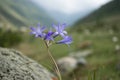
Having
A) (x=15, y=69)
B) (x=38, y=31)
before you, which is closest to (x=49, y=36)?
(x=38, y=31)

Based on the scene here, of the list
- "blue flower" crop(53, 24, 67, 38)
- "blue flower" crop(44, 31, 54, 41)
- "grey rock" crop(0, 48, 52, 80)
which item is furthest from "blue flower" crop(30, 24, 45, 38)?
"grey rock" crop(0, 48, 52, 80)

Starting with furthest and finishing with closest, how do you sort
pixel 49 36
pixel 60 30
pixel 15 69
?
pixel 15 69 → pixel 60 30 → pixel 49 36

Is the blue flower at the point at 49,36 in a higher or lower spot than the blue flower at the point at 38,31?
lower

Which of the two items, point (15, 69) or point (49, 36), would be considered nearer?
point (49, 36)

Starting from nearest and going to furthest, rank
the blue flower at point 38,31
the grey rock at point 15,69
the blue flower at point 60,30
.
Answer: the blue flower at point 38,31
the blue flower at point 60,30
the grey rock at point 15,69

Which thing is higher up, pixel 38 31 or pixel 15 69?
pixel 38 31

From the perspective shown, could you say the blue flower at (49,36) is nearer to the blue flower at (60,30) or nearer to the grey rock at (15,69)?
the blue flower at (60,30)

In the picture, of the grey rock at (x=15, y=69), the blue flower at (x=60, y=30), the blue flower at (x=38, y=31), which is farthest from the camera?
the grey rock at (x=15, y=69)

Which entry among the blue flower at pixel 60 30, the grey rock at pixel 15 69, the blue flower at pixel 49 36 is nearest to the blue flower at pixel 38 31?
the blue flower at pixel 49 36

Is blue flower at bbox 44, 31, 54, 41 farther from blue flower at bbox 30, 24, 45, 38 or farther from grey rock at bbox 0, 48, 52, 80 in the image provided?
grey rock at bbox 0, 48, 52, 80

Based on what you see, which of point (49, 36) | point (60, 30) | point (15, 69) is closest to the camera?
point (49, 36)

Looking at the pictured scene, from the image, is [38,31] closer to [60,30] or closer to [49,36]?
[49,36]
